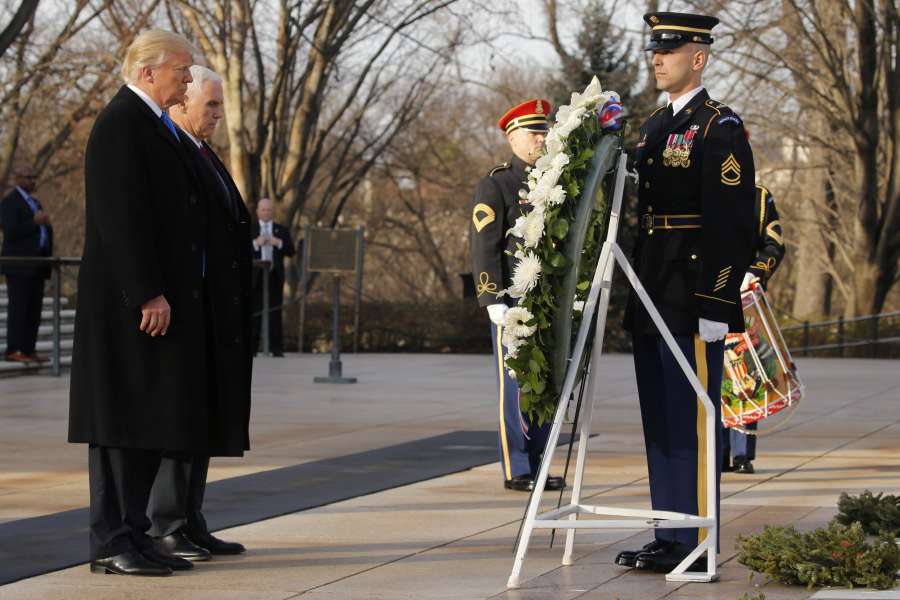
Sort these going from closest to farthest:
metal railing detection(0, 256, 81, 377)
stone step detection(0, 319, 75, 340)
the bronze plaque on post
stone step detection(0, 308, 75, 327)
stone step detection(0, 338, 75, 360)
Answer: metal railing detection(0, 256, 81, 377), the bronze plaque on post, stone step detection(0, 338, 75, 360), stone step detection(0, 308, 75, 327), stone step detection(0, 319, 75, 340)

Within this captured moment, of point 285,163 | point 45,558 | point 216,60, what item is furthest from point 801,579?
point 285,163

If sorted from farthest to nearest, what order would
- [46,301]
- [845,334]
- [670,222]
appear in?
[845,334]
[46,301]
[670,222]

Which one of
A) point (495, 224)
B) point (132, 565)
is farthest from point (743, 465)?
point (132, 565)

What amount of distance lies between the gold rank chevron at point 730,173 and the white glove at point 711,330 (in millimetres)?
529

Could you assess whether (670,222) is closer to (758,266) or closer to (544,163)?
(544,163)

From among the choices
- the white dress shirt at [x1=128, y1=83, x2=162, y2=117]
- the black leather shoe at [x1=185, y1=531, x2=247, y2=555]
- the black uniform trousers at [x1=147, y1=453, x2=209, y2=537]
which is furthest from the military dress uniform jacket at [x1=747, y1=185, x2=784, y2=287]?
the white dress shirt at [x1=128, y1=83, x2=162, y2=117]

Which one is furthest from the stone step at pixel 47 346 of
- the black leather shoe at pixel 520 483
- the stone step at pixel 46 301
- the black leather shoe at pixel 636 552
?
the black leather shoe at pixel 636 552

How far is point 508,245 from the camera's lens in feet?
28.9

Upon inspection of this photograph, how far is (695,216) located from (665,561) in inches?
52.0

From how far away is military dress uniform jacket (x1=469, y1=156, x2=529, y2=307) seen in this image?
341 inches

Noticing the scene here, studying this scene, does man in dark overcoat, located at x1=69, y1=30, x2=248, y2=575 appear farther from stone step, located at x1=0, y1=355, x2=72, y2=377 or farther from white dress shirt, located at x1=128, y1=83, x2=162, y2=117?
stone step, located at x1=0, y1=355, x2=72, y2=377

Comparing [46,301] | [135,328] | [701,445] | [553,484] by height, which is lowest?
[553,484]

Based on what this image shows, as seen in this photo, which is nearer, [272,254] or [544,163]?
[544,163]

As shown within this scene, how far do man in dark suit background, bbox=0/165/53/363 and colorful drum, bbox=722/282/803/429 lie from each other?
28.4ft
